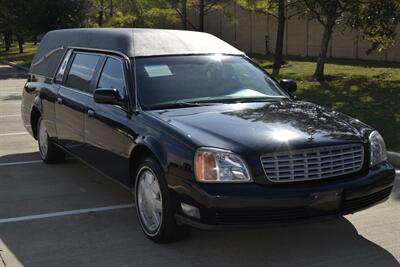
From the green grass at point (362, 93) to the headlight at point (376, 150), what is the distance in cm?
329

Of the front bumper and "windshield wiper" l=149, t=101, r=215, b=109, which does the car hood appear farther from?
the front bumper

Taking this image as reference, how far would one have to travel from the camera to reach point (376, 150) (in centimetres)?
477

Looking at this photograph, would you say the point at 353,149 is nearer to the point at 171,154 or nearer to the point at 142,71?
the point at 171,154

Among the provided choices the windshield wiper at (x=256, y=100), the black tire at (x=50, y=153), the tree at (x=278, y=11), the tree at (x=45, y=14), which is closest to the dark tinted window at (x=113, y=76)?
the windshield wiper at (x=256, y=100)

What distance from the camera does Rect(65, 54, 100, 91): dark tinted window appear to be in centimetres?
632

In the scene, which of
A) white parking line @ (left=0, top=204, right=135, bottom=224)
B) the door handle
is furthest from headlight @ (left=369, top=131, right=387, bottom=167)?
the door handle

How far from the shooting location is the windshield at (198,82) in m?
5.34

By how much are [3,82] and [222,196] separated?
19640mm

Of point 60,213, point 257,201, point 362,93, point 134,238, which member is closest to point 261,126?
point 257,201

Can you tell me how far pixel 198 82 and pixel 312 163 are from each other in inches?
65.2

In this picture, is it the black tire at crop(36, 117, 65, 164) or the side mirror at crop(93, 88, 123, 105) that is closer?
the side mirror at crop(93, 88, 123, 105)

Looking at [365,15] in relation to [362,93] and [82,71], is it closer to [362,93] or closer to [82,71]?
[362,93]

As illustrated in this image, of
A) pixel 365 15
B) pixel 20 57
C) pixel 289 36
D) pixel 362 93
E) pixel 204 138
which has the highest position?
pixel 365 15

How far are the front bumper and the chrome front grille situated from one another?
73 millimetres
